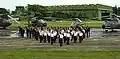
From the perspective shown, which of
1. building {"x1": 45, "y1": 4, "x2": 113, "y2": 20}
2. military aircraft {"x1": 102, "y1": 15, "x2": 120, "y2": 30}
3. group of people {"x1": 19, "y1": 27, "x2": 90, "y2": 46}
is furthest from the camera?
building {"x1": 45, "y1": 4, "x2": 113, "y2": 20}

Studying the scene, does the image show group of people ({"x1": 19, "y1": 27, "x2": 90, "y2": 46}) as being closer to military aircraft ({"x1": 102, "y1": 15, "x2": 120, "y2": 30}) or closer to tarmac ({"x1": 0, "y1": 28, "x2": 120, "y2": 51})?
tarmac ({"x1": 0, "y1": 28, "x2": 120, "y2": 51})

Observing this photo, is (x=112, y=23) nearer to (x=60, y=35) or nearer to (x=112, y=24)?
(x=112, y=24)

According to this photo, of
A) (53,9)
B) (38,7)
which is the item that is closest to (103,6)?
(53,9)

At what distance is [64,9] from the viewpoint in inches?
7032

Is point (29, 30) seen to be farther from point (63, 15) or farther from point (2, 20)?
point (63, 15)

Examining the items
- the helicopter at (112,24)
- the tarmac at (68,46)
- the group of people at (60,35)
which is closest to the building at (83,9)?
the helicopter at (112,24)

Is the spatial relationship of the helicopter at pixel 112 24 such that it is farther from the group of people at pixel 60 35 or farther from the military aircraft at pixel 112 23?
the group of people at pixel 60 35

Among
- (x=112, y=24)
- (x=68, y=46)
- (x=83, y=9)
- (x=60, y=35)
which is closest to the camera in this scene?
(x=68, y=46)

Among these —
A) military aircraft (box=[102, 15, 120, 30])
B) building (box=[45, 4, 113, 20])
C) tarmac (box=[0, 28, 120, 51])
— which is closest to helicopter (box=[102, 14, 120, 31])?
military aircraft (box=[102, 15, 120, 30])

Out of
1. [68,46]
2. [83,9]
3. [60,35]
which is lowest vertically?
[68,46]

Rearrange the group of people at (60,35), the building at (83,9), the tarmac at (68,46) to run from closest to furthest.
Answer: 1. the tarmac at (68,46)
2. the group of people at (60,35)
3. the building at (83,9)

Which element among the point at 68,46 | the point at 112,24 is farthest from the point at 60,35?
the point at 112,24

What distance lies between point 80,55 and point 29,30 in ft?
76.5

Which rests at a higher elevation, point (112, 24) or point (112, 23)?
point (112, 23)
